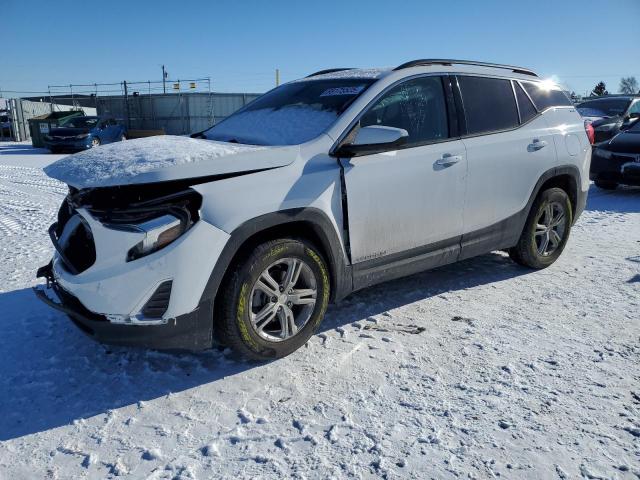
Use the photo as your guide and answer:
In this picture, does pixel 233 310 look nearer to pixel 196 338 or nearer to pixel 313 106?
pixel 196 338

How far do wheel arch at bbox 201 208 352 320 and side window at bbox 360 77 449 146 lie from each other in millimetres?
837

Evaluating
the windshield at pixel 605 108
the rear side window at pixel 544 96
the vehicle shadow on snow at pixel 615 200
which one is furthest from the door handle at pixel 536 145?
the windshield at pixel 605 108

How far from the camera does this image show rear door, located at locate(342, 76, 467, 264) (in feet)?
10.7

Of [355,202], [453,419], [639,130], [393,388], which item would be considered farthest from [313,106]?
[639,130]

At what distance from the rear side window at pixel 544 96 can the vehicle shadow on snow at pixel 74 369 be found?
225 centimetres

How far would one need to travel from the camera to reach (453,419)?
8.20ft

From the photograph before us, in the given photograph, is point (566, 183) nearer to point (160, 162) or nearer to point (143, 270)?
point (160, 162)

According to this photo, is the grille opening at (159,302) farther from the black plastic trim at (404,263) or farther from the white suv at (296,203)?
the black plastic trim at (404,263)

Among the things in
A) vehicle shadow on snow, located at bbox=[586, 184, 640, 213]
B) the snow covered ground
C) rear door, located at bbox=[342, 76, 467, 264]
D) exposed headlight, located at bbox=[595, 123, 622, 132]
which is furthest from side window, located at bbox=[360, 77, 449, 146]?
exposed headlight, located at bbox=[595, 123, 622, 132]

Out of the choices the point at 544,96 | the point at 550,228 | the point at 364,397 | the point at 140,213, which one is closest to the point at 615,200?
the point at 550,228

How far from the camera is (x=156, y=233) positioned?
8.35 feet

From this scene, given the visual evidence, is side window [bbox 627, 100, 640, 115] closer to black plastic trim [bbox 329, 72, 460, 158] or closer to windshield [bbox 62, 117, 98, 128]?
black plastic trim [bbox 329, 72, 460, 158]

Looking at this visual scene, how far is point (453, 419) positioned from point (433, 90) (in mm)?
2403

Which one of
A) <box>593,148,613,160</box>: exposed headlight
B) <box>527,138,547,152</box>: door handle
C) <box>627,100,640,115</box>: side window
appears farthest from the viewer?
<box>627,100,640,115</box>: side window
